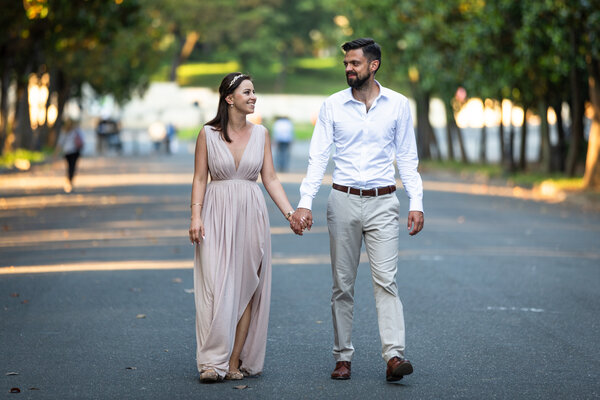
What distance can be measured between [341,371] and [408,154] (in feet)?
4.66

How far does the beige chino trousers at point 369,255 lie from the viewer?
7188 mm

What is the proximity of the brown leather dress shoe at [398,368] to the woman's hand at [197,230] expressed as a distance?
1402mm

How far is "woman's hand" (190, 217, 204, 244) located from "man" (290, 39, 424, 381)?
0.58 metres

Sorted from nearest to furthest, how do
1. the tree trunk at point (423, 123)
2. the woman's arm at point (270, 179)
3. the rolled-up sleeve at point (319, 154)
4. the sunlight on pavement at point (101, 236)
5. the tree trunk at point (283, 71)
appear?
the rolled-up sleeve at point (319, 154) < the woman's arm at point (270, 179) < the sunlight on pavement at point (101, 236) < the tree trunk at point (423, 123) < the tree trunk at point (283, 71)

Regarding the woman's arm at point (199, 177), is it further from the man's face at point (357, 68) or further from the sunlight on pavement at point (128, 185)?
the sunlight on pavement at point (128, 185)

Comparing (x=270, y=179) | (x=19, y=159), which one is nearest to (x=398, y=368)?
(x=270, y=179)

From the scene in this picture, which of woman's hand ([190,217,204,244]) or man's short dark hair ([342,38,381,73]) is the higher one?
man's short dark hair ([342,38,381,73])

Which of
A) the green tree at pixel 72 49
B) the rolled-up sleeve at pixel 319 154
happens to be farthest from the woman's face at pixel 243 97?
the green tree at pixel 72 49

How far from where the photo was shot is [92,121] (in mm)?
89000

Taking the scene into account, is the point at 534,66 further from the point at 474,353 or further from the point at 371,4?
the point at 474,353

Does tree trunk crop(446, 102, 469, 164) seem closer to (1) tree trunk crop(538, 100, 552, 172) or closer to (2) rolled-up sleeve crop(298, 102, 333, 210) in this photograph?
(1) tree trunk crop(538, 100, 552, 172)

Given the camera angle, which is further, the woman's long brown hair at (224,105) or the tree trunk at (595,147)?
the tree trunk at (595,147)

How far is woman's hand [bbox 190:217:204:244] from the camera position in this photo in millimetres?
7266

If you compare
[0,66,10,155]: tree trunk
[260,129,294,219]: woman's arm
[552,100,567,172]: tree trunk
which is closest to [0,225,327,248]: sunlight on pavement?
[260,129,294,219]: woman's arm
